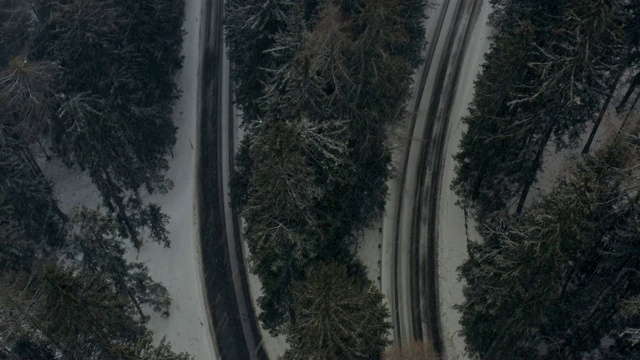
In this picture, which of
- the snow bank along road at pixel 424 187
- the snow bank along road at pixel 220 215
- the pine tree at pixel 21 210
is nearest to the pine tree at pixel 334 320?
the snow bank along road at pixel 424 187

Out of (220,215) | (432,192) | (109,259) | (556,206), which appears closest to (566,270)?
(556,206)

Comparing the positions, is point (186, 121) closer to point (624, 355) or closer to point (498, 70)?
point (498, 70)

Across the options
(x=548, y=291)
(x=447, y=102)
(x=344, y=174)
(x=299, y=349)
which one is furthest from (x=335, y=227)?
(x=447, y=102)

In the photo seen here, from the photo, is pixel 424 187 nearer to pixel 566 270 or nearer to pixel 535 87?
pixel 535 87

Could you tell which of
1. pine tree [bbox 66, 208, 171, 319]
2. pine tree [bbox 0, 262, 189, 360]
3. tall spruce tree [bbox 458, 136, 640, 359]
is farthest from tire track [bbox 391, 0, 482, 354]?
pine tree [bbox 66, 208, 171, 319]

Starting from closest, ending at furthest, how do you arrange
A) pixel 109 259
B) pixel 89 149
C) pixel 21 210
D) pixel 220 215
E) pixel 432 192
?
pixel 109 259, pixel 89 149, pixel 21 210, pixel 432 192, pixel 220 215

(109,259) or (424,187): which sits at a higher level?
(424,187)

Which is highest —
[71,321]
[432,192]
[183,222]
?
[432,192]
